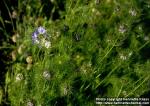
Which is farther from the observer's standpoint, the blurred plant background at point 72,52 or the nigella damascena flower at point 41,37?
the blurred plant background at point 72,52

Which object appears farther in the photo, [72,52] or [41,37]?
[72,52]

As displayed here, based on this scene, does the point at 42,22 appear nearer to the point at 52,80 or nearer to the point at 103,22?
the point at 103,22

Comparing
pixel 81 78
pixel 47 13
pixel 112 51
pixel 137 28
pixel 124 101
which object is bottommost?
Answer: pixel 124 101

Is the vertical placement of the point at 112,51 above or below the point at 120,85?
above

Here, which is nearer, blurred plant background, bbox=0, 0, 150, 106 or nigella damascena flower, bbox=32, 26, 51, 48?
nigella damascena flower, bbox=32, 26, 51, 48

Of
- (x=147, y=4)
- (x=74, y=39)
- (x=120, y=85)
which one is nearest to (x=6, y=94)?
(x=74, y=39)

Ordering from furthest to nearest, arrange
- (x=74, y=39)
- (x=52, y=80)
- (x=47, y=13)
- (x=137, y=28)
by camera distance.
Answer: (x=47, y=13) < (x=137, y=28) < (x=74, y=39) < (x=52, y=80)

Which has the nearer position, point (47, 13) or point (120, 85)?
point (120, 85)

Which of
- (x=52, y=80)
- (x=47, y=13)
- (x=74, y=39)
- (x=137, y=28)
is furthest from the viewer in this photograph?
(x=47, y=13)
